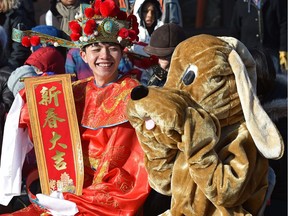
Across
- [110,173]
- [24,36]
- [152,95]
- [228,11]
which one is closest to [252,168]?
[152,95]

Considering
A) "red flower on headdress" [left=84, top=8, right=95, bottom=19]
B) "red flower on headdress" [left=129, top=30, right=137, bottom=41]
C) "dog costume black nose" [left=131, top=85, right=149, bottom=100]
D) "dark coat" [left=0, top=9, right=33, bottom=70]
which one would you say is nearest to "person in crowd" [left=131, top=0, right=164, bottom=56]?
"dark coat" [left=0, top=9, right=33, bottom=70]

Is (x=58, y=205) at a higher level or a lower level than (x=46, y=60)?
lower

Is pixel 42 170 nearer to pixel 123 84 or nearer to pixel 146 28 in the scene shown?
pixel 123 84

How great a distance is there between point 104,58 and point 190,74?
37.2 inches

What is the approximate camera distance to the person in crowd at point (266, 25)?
7141 mm

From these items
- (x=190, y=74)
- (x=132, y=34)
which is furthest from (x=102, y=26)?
(x=190, y=74)

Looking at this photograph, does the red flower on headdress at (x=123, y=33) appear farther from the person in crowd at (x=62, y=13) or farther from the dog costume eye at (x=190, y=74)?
the person in crowd at (x=62, y=13)

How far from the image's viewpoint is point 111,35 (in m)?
4.34

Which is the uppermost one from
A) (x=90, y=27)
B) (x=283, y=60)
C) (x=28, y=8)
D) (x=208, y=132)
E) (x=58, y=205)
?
(x=90, y=27)

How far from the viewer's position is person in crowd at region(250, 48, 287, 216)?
3.89m

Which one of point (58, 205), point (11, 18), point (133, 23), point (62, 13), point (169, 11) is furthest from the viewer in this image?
point (11, 18)

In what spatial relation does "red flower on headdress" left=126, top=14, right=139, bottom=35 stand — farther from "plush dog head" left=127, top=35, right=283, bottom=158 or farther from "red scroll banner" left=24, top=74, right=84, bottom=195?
"plush dog head" left=127, top=35, right=283, bottom=158

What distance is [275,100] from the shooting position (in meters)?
5.57

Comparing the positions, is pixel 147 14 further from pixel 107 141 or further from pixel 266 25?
pixel 107 141
